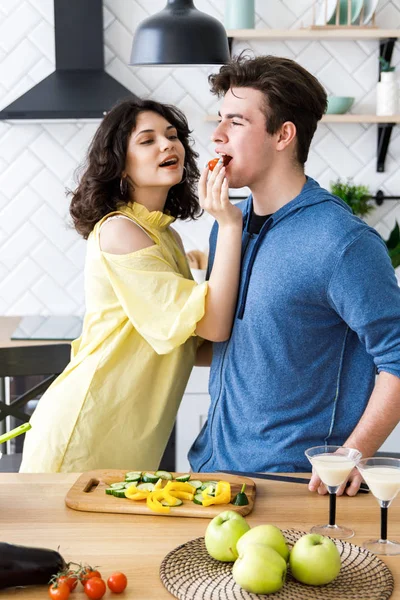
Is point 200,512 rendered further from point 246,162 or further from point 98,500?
point 246,162

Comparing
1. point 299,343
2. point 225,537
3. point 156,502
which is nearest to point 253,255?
point 299,343

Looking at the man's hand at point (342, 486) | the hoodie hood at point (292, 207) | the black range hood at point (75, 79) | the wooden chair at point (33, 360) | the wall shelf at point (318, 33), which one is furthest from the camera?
the wall shelf at point (318, 33)

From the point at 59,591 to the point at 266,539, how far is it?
323 millimetres

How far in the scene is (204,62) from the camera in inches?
96.3

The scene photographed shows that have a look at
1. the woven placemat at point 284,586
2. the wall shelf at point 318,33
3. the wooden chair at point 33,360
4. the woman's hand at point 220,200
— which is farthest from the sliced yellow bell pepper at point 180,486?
the wall shelf at point 318,33

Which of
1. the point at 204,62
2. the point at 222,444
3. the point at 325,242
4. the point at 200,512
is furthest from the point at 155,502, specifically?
the point at 204,62

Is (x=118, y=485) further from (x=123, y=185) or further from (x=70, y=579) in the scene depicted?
(x=123, y=185)

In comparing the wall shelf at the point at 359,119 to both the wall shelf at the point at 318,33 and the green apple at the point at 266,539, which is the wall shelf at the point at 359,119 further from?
the green apple at the point at 266,539

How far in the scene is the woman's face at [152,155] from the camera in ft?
7.43

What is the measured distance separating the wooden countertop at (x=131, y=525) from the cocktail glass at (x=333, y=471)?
0.03 metres

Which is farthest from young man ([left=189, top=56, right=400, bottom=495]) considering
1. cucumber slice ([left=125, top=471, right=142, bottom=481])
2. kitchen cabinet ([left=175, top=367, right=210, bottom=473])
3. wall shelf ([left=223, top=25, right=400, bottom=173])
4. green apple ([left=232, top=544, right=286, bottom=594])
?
wall shelf ([left=223, top=25, right=400, bottom=173])

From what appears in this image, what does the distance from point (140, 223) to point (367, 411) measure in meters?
0.77

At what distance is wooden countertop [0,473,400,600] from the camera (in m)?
1.42

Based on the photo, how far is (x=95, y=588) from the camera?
131cm
